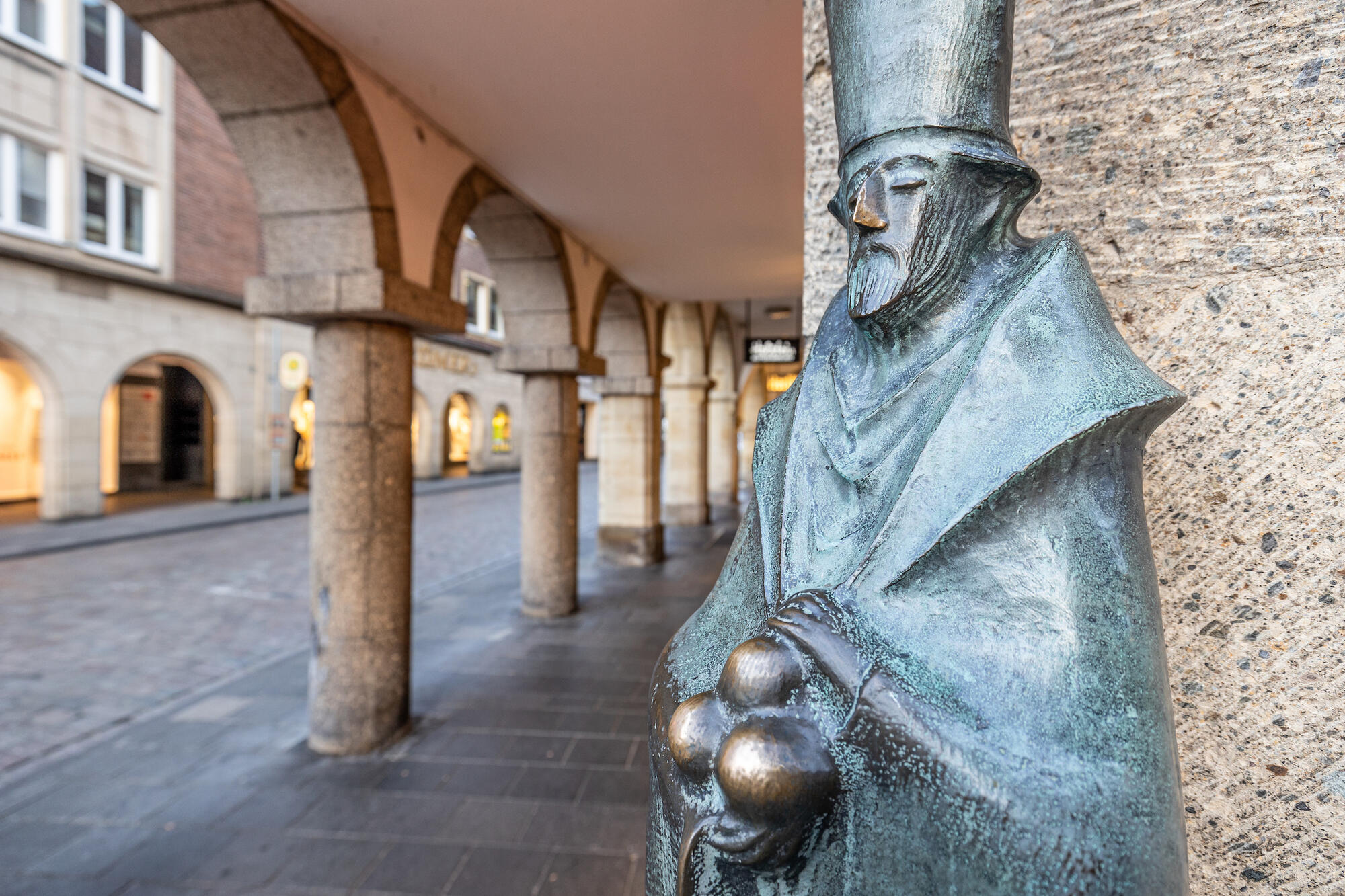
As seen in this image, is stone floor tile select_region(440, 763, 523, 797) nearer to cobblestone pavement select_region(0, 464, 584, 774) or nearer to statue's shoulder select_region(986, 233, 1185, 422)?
cobblestone pavement select_region(0, 464, 584, 774)

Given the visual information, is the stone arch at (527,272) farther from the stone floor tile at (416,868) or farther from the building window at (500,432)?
the building window at (500,432)

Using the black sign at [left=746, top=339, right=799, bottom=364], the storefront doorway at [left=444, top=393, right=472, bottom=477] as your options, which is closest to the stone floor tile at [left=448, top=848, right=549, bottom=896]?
the black sign at [left=746, top=339, right=799, bottom=364]

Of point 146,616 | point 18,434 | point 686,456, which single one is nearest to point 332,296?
point 146,616

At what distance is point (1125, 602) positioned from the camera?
70 centimetres

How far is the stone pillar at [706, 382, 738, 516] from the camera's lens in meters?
17.3

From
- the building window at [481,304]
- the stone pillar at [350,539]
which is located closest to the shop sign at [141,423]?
the building window at [481,304]

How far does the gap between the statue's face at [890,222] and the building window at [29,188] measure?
14912 millimetres

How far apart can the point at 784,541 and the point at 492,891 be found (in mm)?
2500

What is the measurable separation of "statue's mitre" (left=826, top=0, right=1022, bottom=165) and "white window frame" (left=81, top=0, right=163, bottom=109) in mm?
16108

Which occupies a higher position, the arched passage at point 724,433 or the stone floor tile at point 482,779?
the arched passage at point 724,433

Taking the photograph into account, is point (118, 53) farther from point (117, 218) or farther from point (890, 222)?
point (890, 222)

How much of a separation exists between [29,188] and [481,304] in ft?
43.4

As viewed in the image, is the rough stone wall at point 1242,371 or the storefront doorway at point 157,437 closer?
the rough stone wall at point 1242,371

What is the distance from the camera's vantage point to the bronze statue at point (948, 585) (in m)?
0.65
